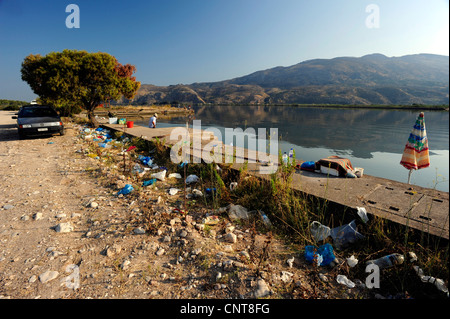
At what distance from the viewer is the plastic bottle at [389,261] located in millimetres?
1947

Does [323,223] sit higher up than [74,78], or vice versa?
[74,78]

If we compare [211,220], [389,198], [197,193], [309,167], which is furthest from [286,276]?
[309,167]

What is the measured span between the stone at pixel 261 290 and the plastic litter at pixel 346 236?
1.13 m

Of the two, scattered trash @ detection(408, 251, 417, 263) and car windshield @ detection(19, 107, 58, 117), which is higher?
car windshield @ detection(19, 107, 58, 117)

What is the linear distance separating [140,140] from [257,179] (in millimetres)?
5276

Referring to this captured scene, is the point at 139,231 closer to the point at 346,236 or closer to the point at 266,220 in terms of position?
the point at 266,220

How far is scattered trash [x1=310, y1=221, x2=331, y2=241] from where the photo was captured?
2459 mm

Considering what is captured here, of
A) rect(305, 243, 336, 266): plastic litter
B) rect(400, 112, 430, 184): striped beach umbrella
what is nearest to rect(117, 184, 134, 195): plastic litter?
rect(305, 243, 336, 266): plastic litter

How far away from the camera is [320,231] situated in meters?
2.51

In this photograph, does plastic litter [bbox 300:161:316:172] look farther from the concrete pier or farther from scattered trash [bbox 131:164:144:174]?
scattered trash [bbox 131:164:144:174]

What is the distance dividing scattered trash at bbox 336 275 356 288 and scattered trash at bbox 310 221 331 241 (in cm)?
52

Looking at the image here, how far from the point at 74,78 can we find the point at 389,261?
12321 millimetres

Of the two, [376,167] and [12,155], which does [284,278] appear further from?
[12,155]
